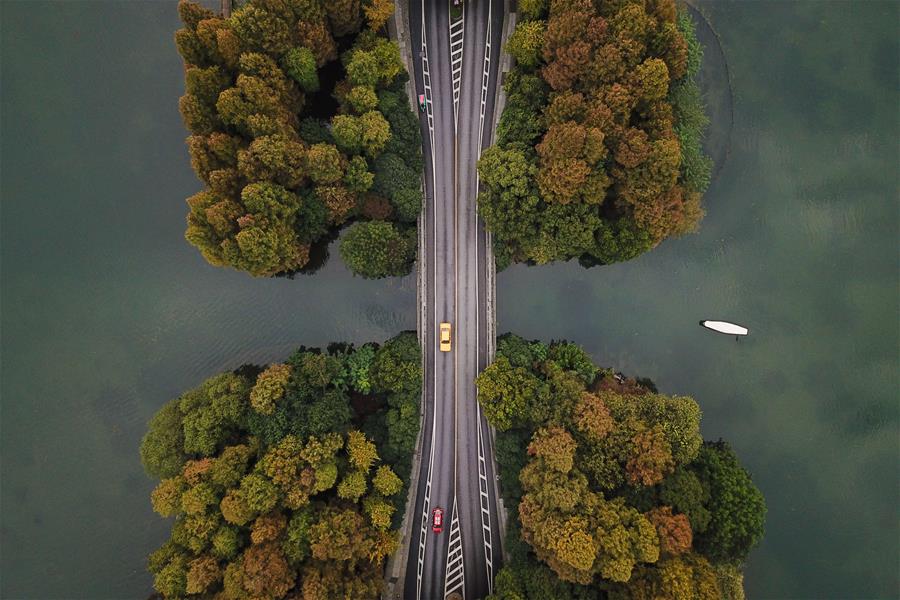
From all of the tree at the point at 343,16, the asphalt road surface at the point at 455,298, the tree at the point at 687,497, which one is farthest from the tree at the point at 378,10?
the tree at the point at 687,497

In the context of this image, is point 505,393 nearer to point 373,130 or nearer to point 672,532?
point 672,532

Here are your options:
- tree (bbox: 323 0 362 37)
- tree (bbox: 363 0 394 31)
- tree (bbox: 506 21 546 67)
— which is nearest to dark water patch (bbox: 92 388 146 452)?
tree (bbox: 323 0 362 37)

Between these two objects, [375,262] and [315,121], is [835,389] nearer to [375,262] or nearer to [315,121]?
[375,262]

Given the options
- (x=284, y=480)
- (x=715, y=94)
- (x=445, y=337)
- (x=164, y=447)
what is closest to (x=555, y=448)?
(x=445, y=337)

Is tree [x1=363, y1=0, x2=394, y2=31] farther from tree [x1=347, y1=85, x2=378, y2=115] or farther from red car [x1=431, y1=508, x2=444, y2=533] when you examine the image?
red car [x1=431, y1=508, x2=444, y2=533]

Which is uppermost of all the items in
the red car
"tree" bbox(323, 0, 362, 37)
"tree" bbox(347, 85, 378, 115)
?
"tree" bbox(323, 0, 362, 37)
